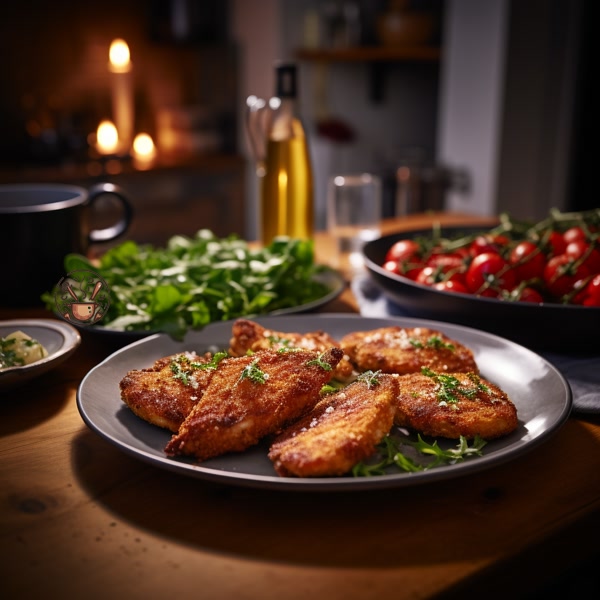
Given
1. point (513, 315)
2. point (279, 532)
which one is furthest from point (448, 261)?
point (279, 532)

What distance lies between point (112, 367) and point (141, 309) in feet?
0.91

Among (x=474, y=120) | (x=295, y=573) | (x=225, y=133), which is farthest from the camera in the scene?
(x=225, y=133)

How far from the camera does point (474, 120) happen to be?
3.92 m

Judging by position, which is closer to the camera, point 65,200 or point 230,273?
point 230,273

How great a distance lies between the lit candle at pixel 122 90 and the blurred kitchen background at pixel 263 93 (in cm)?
3

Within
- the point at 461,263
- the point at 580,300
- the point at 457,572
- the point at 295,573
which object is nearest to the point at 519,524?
the point at 457,572

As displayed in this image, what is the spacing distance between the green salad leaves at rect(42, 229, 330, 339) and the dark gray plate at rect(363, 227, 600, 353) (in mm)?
201

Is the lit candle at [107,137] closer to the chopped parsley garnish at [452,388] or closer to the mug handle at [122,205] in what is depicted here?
the mug handle at [122,205]

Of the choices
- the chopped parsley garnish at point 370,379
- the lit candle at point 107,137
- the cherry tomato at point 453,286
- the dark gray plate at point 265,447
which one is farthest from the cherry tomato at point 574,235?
the lit candle at point 107,137

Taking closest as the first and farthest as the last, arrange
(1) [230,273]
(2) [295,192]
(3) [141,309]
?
1. (3) [141,309]
2. (1) [230,273]
3. (2) [295,192]

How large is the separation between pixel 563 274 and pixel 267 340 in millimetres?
628

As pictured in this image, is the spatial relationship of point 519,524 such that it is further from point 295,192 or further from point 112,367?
point 295,192

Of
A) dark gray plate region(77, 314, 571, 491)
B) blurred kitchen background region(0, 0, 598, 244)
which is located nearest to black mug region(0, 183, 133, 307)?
dark gray plate region(77, 314, 571, 491)

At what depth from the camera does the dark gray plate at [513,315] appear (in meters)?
1.14
